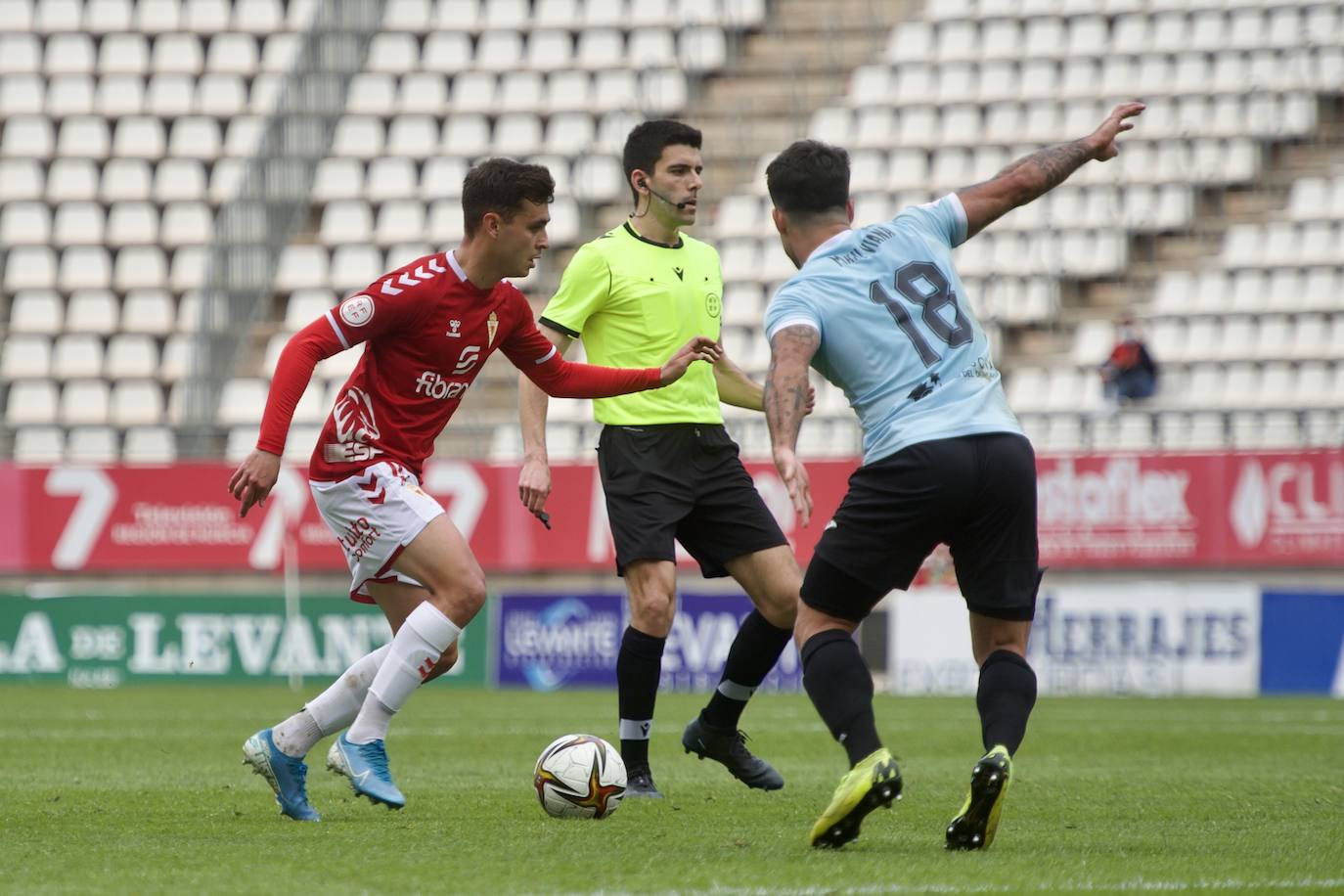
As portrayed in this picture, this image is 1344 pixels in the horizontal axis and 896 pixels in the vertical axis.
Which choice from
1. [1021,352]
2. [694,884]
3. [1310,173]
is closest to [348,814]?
[694,884]

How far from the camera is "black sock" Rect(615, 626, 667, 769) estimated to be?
7.23 metres

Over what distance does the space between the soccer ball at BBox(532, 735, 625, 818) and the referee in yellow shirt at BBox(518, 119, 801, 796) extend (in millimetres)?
627

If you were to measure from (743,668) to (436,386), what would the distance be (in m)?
1.65

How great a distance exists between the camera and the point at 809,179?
548 centimetres

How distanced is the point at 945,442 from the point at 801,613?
65cm

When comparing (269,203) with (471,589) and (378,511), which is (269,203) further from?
(471,589)

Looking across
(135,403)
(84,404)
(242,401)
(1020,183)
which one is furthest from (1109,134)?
(84,404)

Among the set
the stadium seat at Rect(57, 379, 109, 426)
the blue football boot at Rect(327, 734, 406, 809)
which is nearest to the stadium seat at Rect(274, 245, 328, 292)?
the stadium seat at Rect(57, 379, 109, 426)

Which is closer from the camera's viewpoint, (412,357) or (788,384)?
(788,384)

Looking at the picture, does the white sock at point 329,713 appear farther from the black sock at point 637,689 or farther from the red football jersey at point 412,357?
the black sock at point 637,689

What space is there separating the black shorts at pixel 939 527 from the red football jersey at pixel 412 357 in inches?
55.9

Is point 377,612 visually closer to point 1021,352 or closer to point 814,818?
point 1021,352

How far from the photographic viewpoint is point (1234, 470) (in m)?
16.5

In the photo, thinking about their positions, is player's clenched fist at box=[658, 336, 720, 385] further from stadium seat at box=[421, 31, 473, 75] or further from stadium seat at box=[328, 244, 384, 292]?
stadium seat at box=[421, 31, 473, 75]
